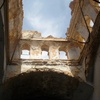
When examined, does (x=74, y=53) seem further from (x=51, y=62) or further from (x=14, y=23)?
(x=14, y=23)

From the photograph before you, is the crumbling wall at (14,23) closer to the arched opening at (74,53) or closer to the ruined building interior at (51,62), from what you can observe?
the ruined building interior at (51,62)

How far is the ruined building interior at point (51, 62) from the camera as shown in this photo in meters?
Result: 8.32

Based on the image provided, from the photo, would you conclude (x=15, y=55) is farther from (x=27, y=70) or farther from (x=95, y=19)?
(x=95, y=19)

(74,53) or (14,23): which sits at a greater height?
(14,23)

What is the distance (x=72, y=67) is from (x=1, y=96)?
2660 mm

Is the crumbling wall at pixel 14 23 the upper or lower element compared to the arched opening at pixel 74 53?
upper

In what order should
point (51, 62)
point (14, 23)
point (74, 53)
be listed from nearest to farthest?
point (51, 62) < point (14, 23) < point (74, 53)

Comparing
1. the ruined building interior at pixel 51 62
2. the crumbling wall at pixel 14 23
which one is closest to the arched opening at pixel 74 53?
the ruined building interior at pixel 51 62

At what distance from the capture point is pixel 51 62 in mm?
9086

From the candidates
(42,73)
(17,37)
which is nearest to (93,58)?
(42,73)

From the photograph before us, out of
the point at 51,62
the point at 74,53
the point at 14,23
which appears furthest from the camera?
the point at 74,53

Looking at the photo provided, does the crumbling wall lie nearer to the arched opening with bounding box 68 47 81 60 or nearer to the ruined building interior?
the ruined building interior

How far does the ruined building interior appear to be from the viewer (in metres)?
8.32

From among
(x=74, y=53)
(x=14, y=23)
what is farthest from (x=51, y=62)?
(x=14, y=23)
